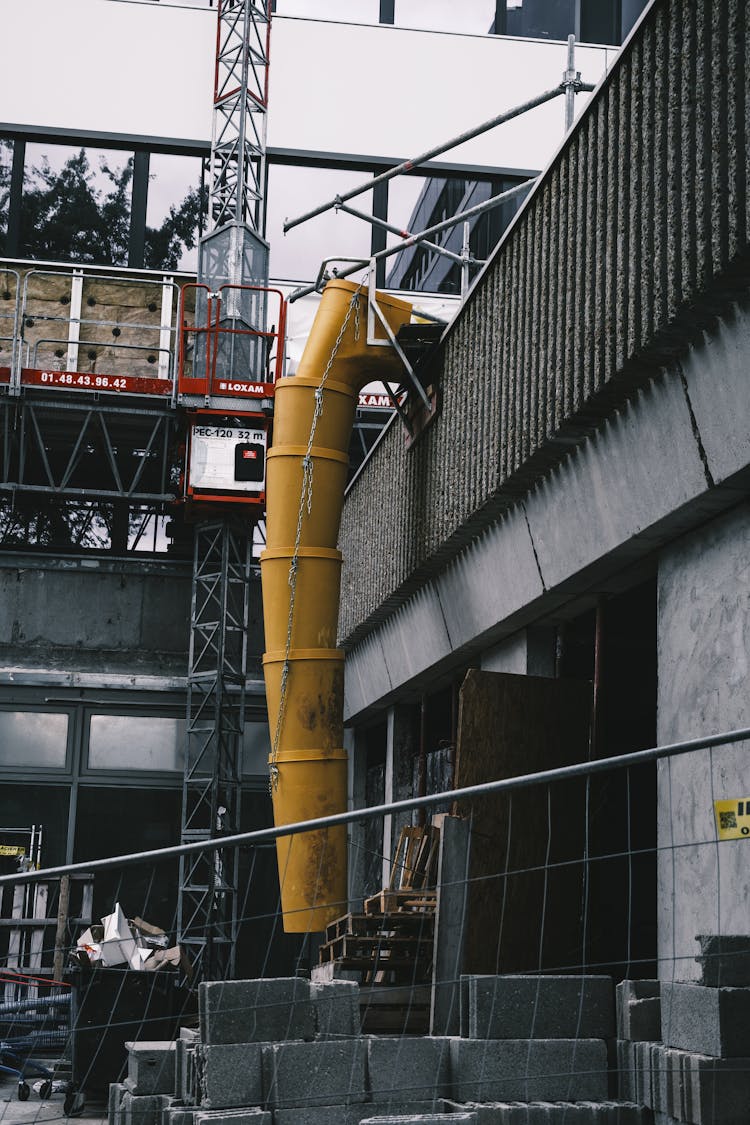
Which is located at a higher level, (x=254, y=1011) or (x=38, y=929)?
(x=38, y=929)

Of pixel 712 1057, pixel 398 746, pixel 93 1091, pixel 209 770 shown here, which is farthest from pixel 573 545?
pixel 209 770

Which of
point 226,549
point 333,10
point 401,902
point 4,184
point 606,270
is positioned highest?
point 333,10

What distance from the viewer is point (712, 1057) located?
576cm

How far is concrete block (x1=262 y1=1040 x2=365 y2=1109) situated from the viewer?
6.63 m

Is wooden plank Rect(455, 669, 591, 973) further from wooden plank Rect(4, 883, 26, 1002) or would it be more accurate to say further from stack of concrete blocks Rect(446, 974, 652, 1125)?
wooden plank Rect(4, 883, 26, 1002)

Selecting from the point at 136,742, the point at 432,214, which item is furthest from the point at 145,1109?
the point at 432,214

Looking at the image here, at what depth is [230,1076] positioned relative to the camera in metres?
6.65

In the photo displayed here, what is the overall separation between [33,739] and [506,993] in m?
14.2

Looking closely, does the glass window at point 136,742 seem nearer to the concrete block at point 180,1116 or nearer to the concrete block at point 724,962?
the concrete block at point 180,1116

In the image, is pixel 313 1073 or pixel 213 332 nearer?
pixel 313 1073

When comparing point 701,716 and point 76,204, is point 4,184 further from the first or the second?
point 701,716

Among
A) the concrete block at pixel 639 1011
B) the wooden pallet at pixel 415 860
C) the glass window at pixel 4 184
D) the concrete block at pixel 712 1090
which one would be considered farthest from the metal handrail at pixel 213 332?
the concrete block at pixel 712 1090

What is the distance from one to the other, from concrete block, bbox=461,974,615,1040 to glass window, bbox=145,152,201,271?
18.2 meters

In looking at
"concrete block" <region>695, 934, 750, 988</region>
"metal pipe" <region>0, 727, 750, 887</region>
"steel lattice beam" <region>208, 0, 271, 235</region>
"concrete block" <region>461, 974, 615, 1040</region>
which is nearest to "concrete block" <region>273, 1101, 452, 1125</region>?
"concrete block" <region>461, 974, 615, 1040</region>
